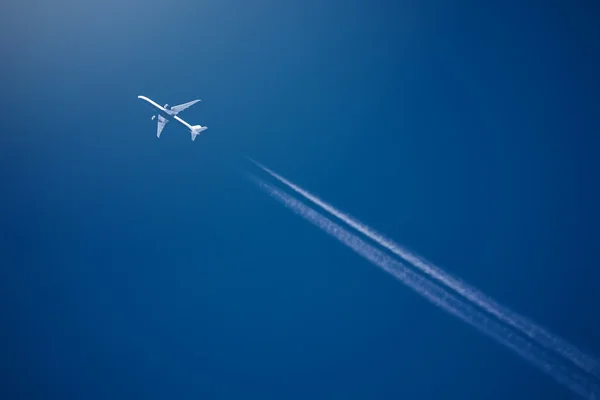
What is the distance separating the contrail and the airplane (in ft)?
10.1

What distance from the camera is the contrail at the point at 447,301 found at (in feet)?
48.4

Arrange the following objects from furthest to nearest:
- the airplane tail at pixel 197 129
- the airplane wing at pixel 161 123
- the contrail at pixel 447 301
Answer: the airplane wing at pixel 161 123, the airplane tail at pixel 197 129, the contrail at pixel 447 301

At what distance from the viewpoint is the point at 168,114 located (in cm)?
A: 1750

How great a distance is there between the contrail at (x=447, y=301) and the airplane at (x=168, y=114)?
121 inches

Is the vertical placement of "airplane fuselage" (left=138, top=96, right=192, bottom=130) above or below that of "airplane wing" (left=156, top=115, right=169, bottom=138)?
above

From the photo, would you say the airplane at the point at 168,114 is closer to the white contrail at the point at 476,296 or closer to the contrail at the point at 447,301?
the white contrail at the point at 476,296

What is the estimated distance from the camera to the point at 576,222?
1523 cm

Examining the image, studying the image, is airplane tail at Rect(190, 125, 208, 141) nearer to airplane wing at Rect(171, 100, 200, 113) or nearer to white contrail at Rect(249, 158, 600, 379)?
airplane wing at Rect(171, 100, 200, 113)

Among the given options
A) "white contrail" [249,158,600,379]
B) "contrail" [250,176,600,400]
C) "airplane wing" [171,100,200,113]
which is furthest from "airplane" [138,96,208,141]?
"contrail" [250,176,600,400]

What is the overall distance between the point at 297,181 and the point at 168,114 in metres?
6.04

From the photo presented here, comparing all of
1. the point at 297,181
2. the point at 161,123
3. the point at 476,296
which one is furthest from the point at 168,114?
the point at 476,296

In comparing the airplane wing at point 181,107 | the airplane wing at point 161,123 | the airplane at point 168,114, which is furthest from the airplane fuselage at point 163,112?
the airplane wing at point 181,107

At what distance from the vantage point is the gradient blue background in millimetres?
15578

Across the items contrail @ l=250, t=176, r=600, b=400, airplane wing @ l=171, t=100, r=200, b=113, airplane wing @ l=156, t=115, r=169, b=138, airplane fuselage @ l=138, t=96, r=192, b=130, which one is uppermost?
airplane wing @ l=171, t=100, r=200, b=113
